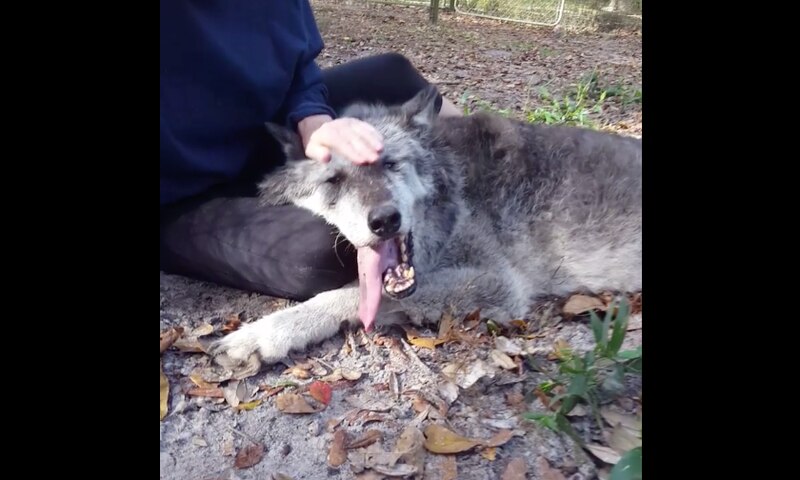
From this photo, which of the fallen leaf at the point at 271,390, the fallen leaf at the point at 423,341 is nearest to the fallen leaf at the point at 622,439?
the fallen leaf at the point at 423,341

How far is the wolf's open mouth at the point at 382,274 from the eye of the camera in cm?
292

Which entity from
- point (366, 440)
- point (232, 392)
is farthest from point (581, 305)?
point (232, 392)

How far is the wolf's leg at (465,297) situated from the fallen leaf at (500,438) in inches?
37.2

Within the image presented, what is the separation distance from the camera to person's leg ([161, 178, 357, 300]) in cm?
304

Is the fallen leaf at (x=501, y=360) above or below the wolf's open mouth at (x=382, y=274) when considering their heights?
below

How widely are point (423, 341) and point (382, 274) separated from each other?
1.28 ft

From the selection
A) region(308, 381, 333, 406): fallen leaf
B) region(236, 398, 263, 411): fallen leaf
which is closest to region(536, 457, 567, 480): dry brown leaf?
region(308, 381, 333, 406): fallen leaf

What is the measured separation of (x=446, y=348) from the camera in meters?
2.97

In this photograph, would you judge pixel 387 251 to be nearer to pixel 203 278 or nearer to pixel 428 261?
pixel 428 261

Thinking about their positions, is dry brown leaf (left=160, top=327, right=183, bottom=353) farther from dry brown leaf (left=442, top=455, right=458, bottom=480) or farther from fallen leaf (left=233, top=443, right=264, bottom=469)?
dry brown leaf (left=442, top=455, right=458, bottom=480)

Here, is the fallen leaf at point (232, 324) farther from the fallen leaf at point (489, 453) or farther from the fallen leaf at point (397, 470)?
the fallen leaf at point (489, 453)

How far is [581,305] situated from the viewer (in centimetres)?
326

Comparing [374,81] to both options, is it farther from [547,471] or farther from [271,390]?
[547,471]

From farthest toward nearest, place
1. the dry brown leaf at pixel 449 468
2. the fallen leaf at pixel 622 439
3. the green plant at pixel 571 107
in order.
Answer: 1. the green plant at pixel 571 107
2. the dry brown leaf at pixel 449 468
3. the fallen leaf at pixel 622 439
